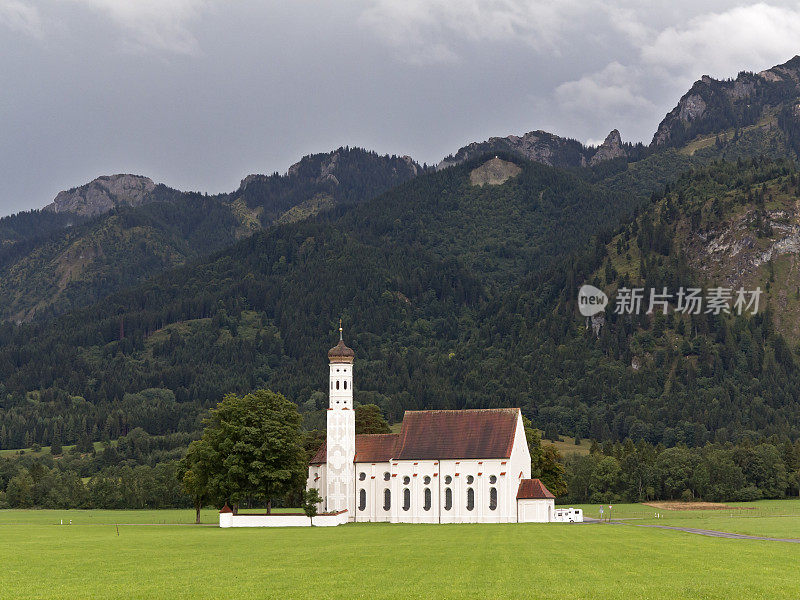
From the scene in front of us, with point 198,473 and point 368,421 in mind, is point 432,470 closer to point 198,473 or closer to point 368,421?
point 198,473

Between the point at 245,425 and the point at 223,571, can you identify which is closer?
the point at 223,571

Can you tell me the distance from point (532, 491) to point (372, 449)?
19212 millimetres

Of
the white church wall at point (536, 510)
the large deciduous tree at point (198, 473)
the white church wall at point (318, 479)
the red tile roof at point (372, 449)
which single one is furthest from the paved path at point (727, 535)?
the large deciduous tree at point (198, 473)

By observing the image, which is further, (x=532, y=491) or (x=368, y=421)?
(x=368, y=421)

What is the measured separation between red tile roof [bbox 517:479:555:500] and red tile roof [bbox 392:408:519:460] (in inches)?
177

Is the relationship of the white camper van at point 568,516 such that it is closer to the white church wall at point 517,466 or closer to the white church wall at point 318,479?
the white church wall at point 517,466

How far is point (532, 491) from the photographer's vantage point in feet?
376

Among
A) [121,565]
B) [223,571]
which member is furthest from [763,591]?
[121,565]

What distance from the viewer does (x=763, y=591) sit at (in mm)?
40500

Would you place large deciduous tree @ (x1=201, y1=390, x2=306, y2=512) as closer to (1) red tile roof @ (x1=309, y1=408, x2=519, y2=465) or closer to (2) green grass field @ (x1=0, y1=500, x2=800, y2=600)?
(1) red tile roof @ (x1=309, y1=408, x2=519, y2=465)

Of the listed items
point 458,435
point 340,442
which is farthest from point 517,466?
point 340,442

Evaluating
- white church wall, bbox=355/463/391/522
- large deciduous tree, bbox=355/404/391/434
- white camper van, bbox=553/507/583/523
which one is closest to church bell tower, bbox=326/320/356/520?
white church wall, bbox=355/463/391/522

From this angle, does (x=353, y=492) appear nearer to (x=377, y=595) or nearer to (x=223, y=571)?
(x=223, y=571)

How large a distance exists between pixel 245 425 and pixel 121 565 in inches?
2227
